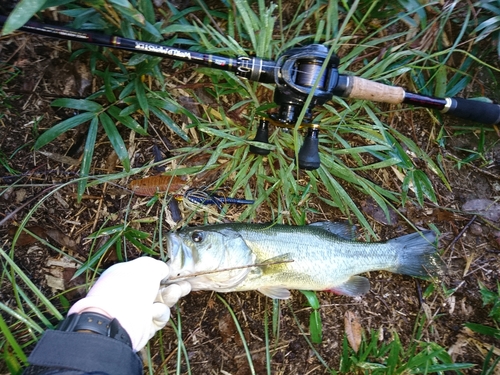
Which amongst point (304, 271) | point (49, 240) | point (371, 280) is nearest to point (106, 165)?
point (49, 240)

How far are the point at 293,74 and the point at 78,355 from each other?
1.94 meters

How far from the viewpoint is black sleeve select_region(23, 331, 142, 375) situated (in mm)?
1754

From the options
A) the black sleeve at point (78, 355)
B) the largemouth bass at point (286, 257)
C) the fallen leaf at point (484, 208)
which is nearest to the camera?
the black sleeve at point (78, 355)

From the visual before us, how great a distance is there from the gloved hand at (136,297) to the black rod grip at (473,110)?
2263 millimetres

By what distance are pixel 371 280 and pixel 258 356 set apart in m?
1.14

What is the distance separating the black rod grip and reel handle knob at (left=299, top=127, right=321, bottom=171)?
101 cm

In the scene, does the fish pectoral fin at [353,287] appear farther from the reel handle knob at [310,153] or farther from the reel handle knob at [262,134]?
the reel handle knob at [262,134]

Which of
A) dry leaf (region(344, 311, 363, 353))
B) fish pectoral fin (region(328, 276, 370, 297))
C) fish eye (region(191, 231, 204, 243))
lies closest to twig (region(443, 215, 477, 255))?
fish pectoral fin (region(328, 276, 370, 297))

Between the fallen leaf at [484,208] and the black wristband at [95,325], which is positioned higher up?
the black wristband at [95,325]

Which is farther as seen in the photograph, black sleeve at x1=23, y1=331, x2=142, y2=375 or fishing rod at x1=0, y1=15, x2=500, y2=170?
fishing rod at x1=0, y1=15, x2=500, y2=170

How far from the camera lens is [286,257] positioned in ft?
9.57

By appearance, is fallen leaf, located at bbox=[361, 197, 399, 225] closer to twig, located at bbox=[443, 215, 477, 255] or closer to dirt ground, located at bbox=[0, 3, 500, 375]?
dirt ground, located at bbox=[0, 3, 500, 375]

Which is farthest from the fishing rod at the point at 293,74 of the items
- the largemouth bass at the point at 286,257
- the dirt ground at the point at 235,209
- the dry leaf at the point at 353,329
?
the dry leaf at the point at 353,329

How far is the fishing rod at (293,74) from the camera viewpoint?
95.3 inches
